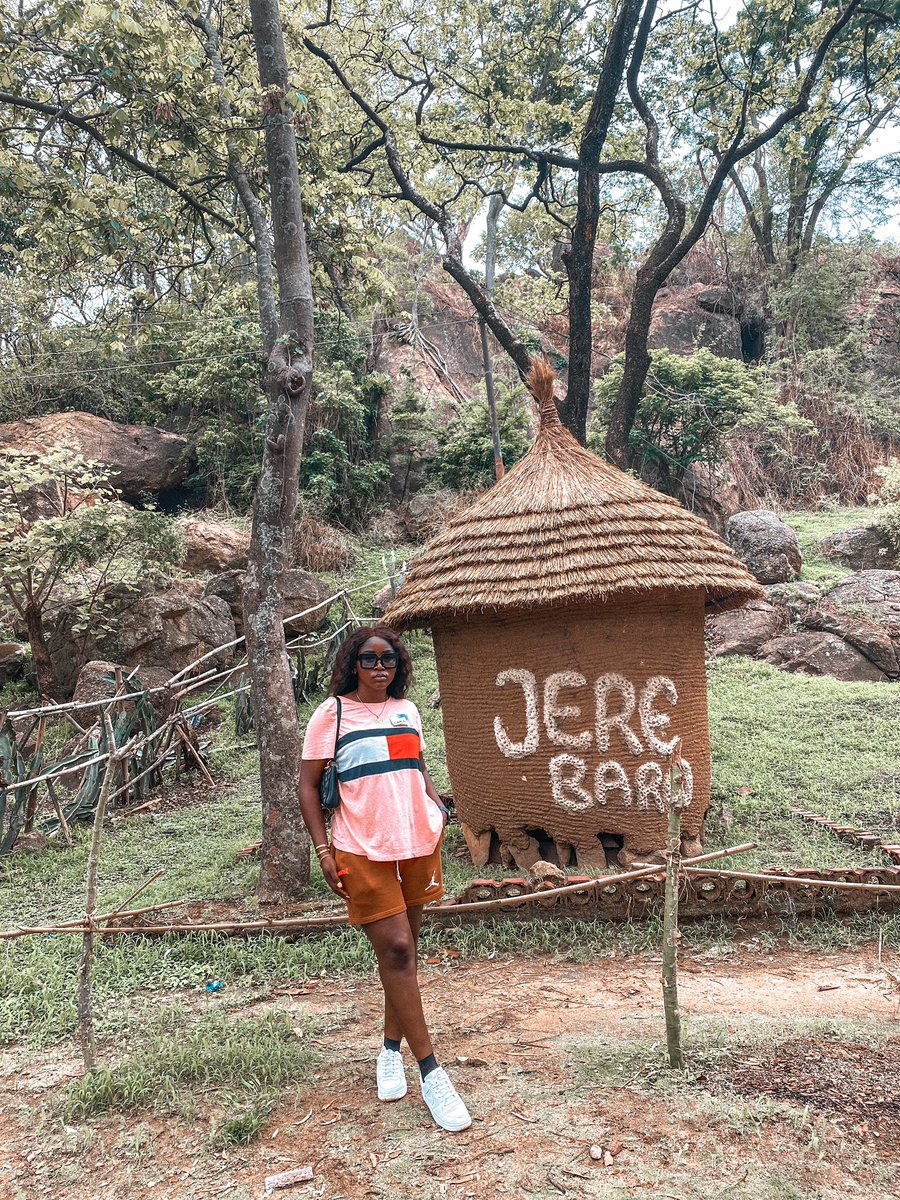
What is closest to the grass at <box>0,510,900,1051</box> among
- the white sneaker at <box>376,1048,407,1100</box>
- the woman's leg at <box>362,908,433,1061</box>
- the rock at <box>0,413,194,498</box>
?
the white sneaker at <box>376,1048,407,1100</box>

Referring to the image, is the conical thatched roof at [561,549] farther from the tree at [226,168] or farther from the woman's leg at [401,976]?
the woman's leg at [401,976]

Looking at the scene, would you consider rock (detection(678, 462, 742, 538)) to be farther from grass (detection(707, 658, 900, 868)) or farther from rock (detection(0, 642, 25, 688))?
rock (detection(0, 642, 25, 688))

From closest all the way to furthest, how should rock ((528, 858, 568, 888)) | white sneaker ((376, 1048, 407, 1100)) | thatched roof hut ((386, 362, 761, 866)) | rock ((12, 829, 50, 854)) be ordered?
white sneaker ((376, 1048, 407, 1100)) → rock ((528, 858, 568, 888)) → thatched roof hut ((386, 362, 761, 866)) → rock ((12, 829, 50, 854))

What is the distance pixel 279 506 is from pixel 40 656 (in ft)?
22.6

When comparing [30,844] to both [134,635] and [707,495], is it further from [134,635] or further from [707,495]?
[707,495]

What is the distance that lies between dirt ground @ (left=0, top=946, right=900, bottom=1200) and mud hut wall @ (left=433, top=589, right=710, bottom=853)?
1592 millimetres

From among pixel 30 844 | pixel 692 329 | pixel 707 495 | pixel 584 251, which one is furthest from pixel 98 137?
pixel 692 329

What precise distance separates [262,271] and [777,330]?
61.8ft

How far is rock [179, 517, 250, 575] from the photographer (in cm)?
1350

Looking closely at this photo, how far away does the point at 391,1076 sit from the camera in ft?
9.32

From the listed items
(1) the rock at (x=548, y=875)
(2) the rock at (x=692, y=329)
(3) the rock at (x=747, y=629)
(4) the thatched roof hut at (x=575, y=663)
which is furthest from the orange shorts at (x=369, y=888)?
(2) the rock at (x=692, y=329)

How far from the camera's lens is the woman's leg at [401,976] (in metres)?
2.71

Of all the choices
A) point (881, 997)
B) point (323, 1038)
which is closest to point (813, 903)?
point (881, 997)

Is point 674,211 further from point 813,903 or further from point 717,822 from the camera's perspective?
point 813,903
